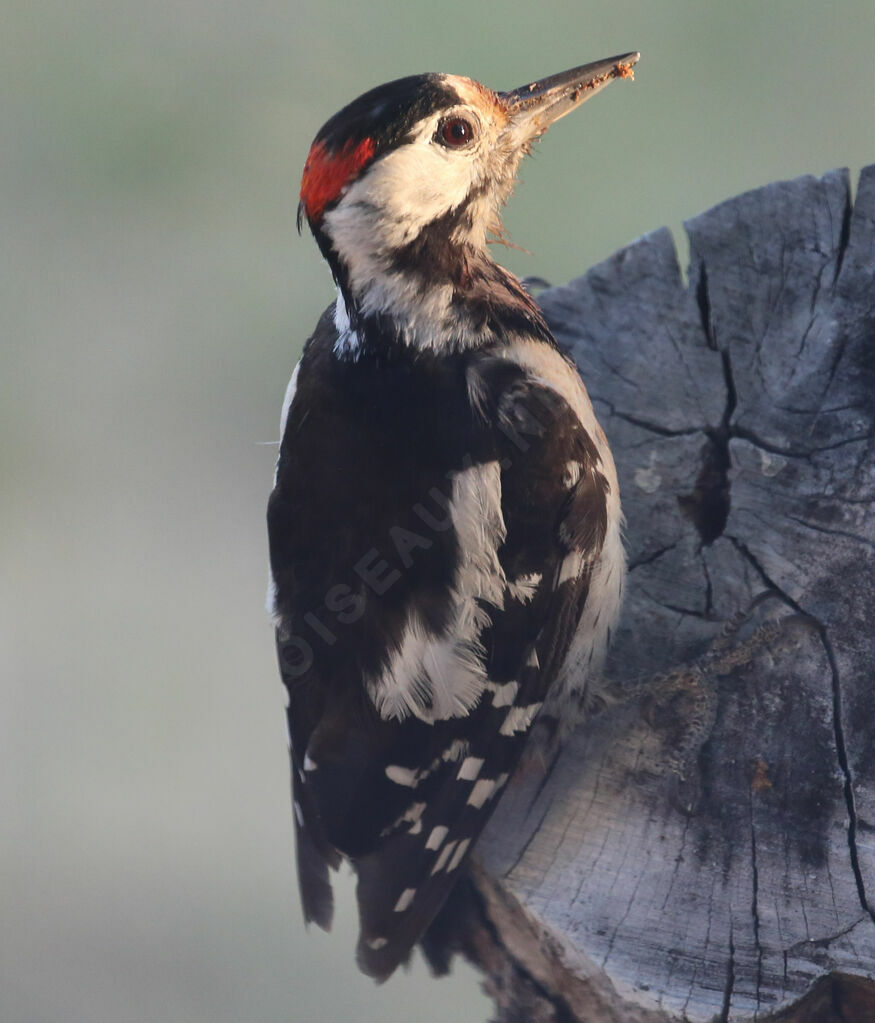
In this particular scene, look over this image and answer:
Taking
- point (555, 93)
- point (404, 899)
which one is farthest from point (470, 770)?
point (555, 93)

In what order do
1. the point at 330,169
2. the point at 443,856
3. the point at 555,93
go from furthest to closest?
the point at 555,93
the point at 443,856
the point at 330,169

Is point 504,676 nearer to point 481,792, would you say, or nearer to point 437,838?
point 481,792

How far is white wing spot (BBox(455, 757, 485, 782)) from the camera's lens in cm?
203

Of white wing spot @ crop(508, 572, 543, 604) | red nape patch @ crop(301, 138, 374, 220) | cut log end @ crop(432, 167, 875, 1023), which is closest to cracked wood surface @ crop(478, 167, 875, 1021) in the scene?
cut log end @ crop(432, 167, 875, 1023)

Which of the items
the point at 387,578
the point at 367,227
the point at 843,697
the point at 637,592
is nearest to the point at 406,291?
the point at 367,227

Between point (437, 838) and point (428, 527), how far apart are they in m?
0.55

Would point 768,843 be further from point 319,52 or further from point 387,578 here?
point 319,52

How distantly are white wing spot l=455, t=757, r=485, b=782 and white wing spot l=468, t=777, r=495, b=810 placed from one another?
0.6 inches

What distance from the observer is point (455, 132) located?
200 cm

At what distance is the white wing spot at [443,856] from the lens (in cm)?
200

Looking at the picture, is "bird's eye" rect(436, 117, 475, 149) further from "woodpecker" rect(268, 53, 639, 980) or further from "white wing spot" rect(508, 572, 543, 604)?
"white wing spot" rect(508, 572, 543, 604)

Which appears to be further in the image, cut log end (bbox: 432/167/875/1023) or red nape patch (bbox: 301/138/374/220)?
red nape patch (bbox: 301/138/374/220)

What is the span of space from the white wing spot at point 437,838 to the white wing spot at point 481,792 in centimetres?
7

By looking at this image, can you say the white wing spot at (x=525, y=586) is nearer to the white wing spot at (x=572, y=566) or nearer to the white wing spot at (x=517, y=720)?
the white wing spot at (x=572, y=566)
